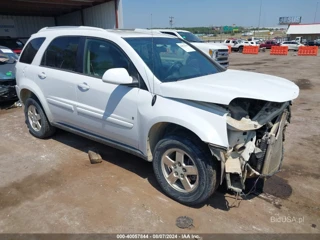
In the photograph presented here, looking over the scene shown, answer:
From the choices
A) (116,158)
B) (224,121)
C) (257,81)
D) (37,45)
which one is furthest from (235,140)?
(37,45)

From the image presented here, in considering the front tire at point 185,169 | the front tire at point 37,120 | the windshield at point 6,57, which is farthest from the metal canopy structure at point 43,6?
the front tire at point 185,169

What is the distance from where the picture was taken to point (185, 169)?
3.00 m

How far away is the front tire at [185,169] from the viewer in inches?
110

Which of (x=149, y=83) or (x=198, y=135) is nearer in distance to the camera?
(x=198, y=135)

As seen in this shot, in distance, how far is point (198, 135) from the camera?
269 centimetres

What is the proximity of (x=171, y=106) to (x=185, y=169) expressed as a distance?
71 cm

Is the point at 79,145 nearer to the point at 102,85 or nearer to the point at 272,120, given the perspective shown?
the point at 102,85

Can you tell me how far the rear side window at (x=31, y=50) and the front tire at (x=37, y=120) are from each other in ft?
2.29

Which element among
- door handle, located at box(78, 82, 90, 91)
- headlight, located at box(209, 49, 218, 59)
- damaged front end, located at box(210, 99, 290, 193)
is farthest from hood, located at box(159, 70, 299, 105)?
headlight, located at box(209, 49, 218, 59)

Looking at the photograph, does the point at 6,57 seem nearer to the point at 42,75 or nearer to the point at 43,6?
the point at 42,75

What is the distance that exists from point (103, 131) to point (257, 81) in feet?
6.76

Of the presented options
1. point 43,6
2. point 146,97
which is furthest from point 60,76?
point 43,6

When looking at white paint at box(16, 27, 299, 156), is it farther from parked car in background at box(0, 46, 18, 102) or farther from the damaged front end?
parked car in background at box(0, 46, 18, 102)

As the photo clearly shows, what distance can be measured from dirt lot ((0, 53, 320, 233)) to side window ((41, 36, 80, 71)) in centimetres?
142
